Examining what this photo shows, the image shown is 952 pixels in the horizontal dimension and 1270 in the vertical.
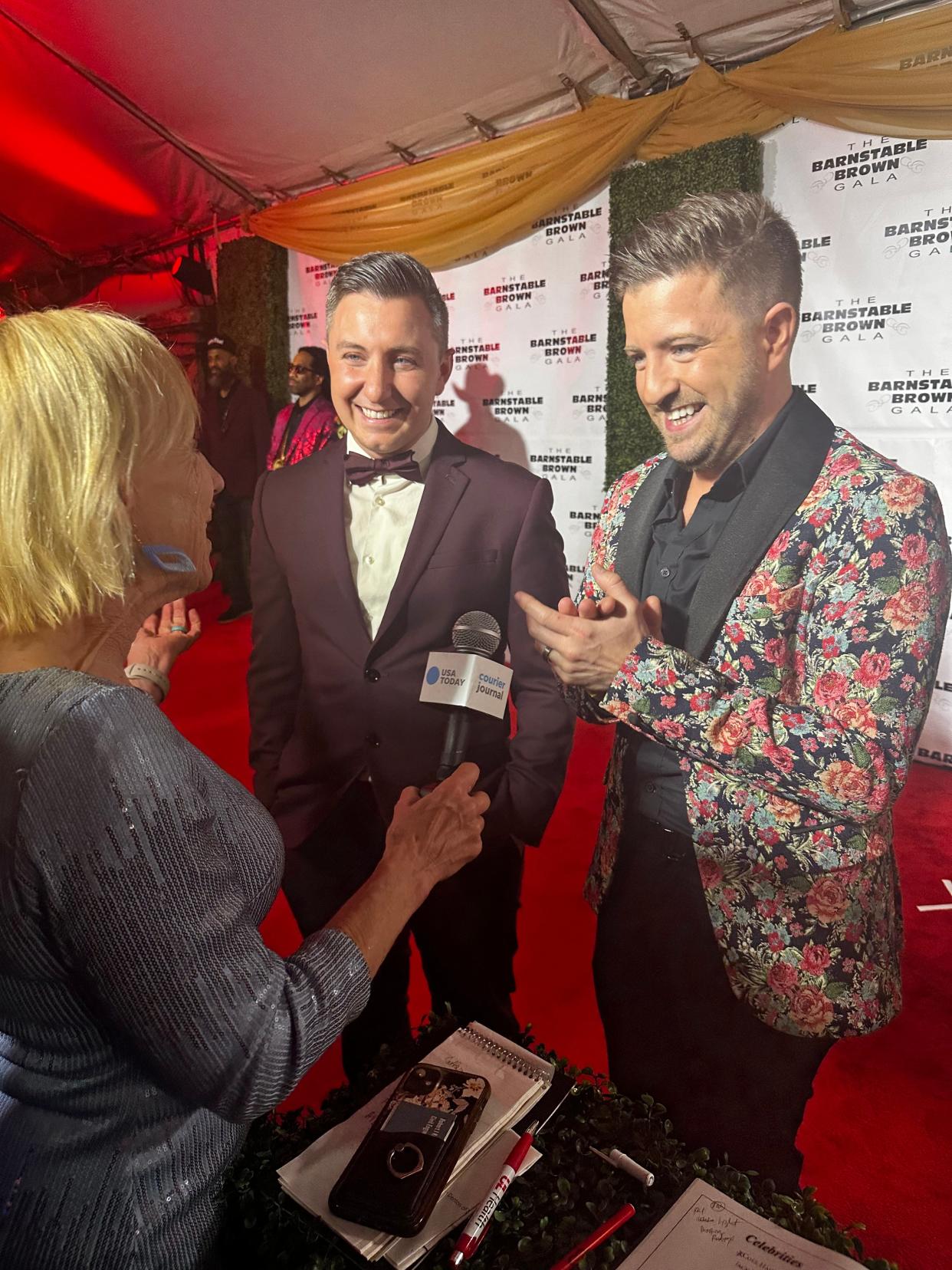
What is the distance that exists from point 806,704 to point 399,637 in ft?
2.90

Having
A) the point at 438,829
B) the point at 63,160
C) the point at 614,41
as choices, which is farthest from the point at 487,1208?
the point at 63,160

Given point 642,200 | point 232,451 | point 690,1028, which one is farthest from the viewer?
point 232,451

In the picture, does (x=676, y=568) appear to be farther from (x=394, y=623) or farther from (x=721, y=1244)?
(x=721, y=1244)

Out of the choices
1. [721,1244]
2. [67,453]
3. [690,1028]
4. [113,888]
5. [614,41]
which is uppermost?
[614,41]

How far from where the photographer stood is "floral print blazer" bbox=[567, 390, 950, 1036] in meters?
1.32

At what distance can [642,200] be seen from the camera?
1.55 m

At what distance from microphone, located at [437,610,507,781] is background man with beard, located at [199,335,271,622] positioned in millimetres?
629

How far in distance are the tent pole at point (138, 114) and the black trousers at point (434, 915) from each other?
1.72 m

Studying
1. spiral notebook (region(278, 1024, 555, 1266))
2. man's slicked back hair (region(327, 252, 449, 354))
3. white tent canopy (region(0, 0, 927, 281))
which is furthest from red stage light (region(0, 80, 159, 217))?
spiral notebook (region(278, 1024, 555, 1266))

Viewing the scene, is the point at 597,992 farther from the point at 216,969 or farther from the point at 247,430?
the point at 247,430

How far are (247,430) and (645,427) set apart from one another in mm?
1148

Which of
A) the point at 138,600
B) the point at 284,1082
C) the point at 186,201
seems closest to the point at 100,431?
the point at 138,600

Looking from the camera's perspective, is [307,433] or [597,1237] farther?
[307,433]

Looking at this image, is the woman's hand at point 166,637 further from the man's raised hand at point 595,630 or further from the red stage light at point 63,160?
the red stage light at point 63,160
